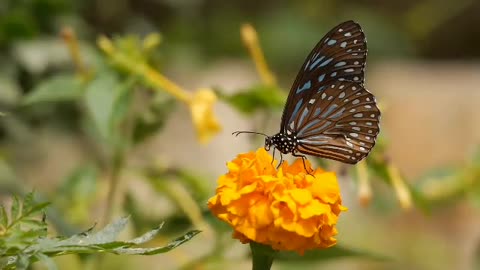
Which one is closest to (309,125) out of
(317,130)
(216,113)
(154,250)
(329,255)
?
(317,130)

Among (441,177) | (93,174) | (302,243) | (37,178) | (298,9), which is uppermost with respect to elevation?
(298,9)

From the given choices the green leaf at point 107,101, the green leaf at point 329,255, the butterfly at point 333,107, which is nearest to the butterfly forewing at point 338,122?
the butterfly at point 333,107

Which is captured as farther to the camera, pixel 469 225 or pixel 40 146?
pixel 469 225

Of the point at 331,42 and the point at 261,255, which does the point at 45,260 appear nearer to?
the point at 261,255

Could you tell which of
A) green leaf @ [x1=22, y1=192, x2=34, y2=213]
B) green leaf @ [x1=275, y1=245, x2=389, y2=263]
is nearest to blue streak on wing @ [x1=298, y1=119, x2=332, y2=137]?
green leaf @ [x1=275, y1=245, x2=389, y2=263]

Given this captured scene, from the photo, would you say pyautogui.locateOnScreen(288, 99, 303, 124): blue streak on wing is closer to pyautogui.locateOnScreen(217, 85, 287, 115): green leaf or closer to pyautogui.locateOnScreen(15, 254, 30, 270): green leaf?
pyautogui.locateOnScreen(217, 85, 287, 115): green leaf

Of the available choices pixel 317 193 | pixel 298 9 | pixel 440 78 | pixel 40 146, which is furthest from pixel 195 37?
pixel 317 193

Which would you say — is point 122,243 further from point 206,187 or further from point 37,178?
point 37,178
